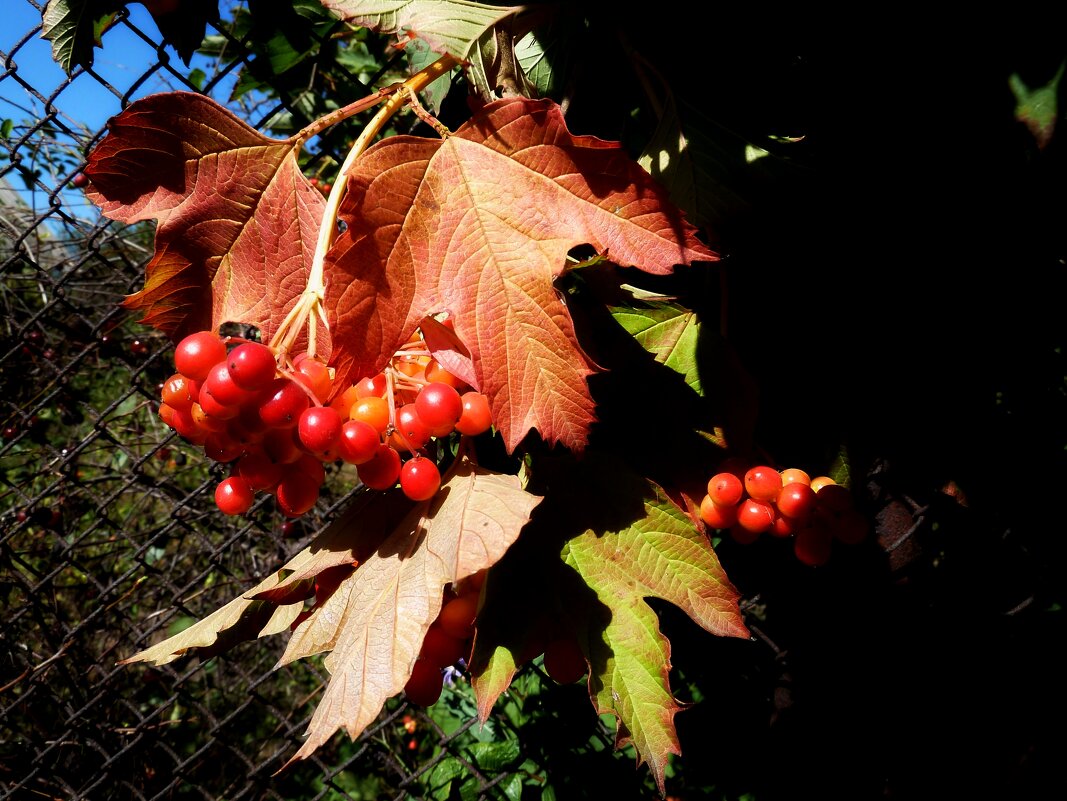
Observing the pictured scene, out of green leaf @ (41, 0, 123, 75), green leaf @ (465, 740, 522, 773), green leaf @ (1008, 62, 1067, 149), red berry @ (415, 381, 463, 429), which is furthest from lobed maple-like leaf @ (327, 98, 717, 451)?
green leaf @ (465, 740, 522, 773)

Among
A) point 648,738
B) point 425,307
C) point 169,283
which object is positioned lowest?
A: point 648,738

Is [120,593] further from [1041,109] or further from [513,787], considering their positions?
[1041,109]

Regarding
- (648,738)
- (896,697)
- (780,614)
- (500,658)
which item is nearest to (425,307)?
(500,658)

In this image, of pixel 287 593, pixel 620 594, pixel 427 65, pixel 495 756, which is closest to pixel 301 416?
pixel 287 593

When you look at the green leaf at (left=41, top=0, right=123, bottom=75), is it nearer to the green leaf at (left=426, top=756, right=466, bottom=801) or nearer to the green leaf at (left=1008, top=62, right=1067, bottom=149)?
the green leaf at (left=1008, top=62, right=1067, bottom=149)

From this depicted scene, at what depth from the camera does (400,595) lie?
0.54m

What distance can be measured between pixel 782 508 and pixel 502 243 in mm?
409

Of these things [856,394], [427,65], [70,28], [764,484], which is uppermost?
[70,28]

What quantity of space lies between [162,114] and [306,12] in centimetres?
68

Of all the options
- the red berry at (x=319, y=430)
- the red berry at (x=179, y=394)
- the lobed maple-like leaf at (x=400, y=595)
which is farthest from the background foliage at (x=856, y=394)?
the red berry at (x=179, y=394)

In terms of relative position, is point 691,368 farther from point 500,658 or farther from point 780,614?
point 780,614

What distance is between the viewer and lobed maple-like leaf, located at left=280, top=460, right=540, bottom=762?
1.65 feet

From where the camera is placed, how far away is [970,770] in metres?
1.42

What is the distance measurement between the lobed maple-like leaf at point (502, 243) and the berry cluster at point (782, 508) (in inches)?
8.4
